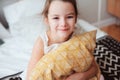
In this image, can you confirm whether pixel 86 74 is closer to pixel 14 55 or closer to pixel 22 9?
pixel 14 55

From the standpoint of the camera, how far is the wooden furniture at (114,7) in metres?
2.65

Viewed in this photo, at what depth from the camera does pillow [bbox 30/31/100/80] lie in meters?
0.98

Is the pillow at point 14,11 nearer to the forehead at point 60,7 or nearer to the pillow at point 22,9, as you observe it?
the pillow at point 22,9

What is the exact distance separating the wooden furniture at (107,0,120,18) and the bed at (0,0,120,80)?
808mm

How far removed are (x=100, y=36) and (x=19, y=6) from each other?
0.74m

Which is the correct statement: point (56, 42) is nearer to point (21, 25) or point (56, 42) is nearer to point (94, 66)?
point (94, 66)

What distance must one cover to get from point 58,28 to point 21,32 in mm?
868

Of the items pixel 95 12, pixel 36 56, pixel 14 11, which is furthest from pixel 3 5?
pixel 95 12

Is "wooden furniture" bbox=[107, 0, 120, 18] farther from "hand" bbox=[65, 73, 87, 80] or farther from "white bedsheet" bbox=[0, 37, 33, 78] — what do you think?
"hand" bbox=[65, 73, 87, 80]

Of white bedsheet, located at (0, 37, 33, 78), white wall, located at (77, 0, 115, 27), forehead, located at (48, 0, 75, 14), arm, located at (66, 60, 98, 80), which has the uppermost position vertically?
forehead, located at (48, 0, 75, 14)

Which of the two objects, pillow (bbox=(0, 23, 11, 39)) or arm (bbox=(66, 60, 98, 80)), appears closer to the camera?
arm (bbox=(66, 60, 98, 80))

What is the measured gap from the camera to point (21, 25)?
1.85 meters

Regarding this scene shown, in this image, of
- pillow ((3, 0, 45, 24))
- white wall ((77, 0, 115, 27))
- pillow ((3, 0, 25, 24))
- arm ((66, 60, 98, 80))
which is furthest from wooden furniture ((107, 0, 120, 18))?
arm ((66, 60, 98, 80))

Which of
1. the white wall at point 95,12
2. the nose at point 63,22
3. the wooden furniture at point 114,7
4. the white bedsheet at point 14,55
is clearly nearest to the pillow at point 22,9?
the white bedsheet at point 14,55
